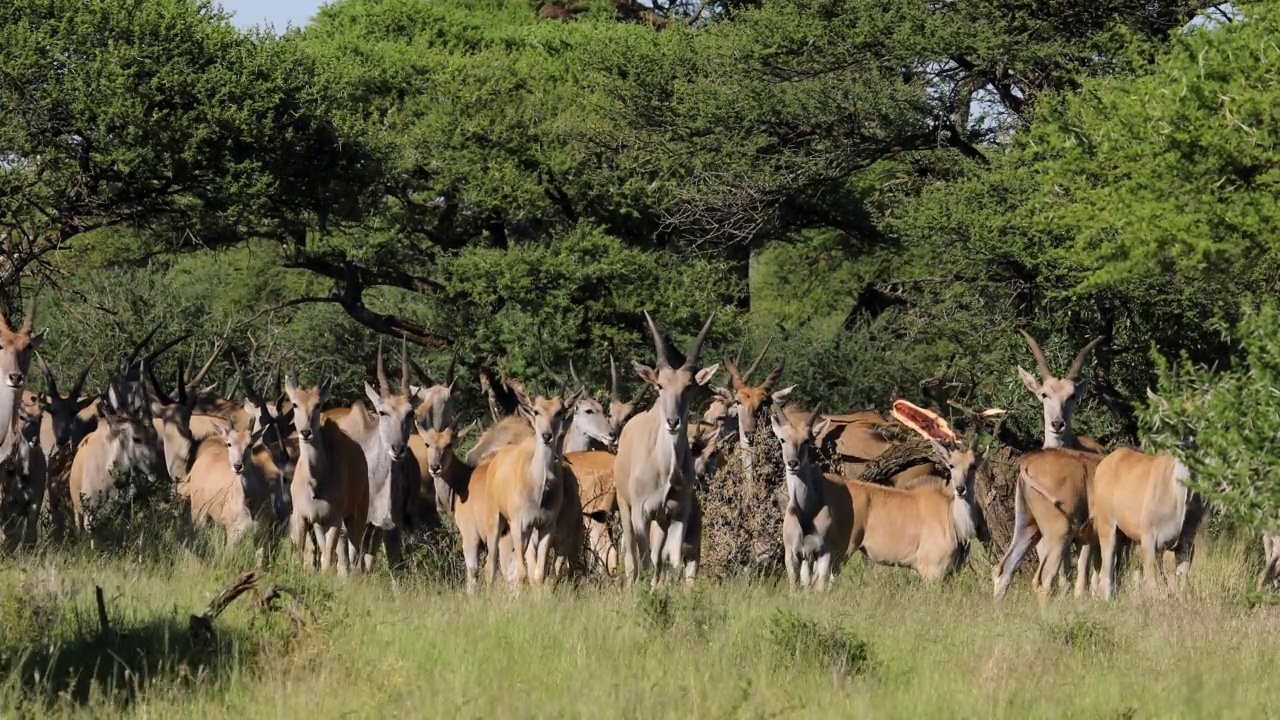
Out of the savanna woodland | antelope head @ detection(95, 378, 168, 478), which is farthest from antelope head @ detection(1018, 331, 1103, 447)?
antelope head @ detection(95, 378, 168, 478)

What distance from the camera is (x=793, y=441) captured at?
547 inches

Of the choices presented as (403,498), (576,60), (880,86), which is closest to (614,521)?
(403,498)

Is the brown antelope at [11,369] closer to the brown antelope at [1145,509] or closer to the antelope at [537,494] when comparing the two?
the antelope at [537,494]

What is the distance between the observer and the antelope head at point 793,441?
45.4ft

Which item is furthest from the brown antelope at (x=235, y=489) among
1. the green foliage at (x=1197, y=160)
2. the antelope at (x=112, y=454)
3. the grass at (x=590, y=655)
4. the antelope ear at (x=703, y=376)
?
the green foliage at (x=1197, y=160)

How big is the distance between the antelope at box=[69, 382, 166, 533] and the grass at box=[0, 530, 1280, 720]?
4.36m

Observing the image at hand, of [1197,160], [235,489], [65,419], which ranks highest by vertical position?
[1197,160]

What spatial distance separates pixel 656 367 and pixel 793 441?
1.21m

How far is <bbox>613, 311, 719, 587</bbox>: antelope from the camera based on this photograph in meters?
13.2

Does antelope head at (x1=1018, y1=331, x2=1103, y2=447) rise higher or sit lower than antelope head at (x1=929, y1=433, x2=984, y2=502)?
higher

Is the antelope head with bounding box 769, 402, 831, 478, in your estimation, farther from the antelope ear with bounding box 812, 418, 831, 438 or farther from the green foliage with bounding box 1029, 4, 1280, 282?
the green foliage with bounding box 1029, 4, 1280, 282

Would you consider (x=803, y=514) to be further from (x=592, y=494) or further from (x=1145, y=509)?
(x=1145, y=509)

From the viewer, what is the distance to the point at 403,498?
14.8 metres

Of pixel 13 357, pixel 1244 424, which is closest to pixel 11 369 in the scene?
pixel 13 357
